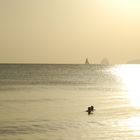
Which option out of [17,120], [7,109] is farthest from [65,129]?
[7,109]

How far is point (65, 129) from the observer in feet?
83.3

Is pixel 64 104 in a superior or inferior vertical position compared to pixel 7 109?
superior

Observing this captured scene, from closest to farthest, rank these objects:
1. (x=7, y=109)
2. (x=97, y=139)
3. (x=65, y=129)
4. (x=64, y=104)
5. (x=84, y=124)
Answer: (x=97, y=139) → (x=65, y=129) → (x=84, y=124) → (x=7, y=109) → (x=64, y=104)

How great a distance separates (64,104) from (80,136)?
47.2 feet

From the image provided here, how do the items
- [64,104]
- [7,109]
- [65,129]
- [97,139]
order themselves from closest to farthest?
[97,139]
[65,129]
[7,109]
[64,104]

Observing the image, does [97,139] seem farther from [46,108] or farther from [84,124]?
[46,108]

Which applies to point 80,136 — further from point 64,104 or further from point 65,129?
point 64,104

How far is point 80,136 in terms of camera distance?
23.5 metres

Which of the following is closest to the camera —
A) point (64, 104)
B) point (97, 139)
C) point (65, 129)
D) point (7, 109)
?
point (97, 139)

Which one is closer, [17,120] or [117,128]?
[117,128]

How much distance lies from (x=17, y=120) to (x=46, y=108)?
6.70 meters

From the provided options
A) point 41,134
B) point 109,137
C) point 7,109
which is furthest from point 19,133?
point 7,109

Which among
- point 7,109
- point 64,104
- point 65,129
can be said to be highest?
point 64,104

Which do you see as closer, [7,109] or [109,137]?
[109,137]
